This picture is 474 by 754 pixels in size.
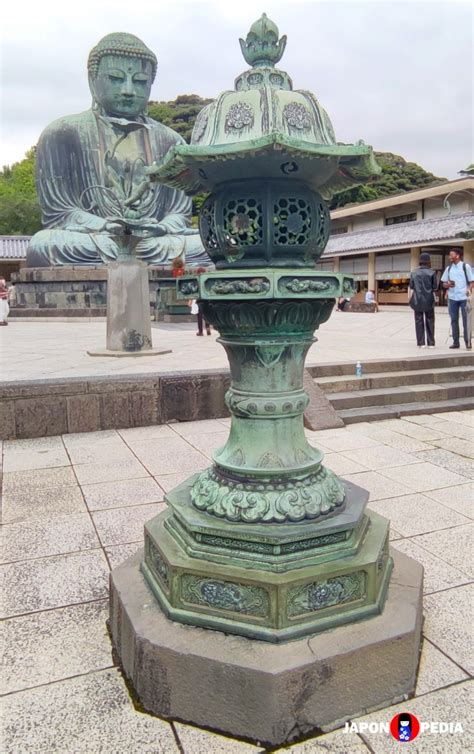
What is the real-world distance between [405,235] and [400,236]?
0.96ft

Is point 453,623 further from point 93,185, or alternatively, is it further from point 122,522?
point 93,185

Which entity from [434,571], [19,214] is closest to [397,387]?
[434,571]

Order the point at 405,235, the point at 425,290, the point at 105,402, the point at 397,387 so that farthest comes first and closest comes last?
the point at 405,235
the point at 425,290
the point at 397,387
the point at 105,402

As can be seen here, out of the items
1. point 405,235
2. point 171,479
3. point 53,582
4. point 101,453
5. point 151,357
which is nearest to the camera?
point 53,582

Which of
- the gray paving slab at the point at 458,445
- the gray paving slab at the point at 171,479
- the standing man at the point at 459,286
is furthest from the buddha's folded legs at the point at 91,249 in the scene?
the gray paving slab at the point at 171,479

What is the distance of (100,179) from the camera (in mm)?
16438

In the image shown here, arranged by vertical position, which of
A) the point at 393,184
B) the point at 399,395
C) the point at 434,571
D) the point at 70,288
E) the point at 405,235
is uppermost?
the point at 393,184

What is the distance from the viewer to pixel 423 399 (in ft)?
20.5

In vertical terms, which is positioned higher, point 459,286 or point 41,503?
point 459,286

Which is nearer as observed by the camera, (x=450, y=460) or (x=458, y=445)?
(x=450, y=460)

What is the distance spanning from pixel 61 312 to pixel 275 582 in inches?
606

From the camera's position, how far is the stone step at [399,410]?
5641 mm

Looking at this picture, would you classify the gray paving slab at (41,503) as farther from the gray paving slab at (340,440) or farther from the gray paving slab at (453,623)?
the gray paving slab at (340,440)

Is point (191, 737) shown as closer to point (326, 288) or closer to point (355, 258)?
point (326, 288)
